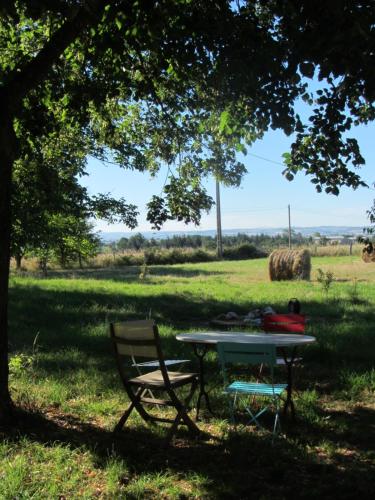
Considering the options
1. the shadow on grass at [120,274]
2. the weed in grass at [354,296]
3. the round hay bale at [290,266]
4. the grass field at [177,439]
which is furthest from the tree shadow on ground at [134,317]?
the round hay bale at [290,266]

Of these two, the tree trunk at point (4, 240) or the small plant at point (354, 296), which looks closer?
the tree trunk at point (4, 240)

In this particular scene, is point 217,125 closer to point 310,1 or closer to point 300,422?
point 310,1

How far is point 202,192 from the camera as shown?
23.5 feet

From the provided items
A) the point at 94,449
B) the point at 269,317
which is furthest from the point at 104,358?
the point at 94,449

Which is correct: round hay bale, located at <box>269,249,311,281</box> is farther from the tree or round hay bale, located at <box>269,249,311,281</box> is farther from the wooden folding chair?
the wooden folding chair

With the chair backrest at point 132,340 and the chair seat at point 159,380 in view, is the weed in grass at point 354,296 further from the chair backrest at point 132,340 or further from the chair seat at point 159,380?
the chair backrest at point 132,340

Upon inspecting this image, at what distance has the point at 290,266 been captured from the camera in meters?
24.5

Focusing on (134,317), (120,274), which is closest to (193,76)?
(134,317)

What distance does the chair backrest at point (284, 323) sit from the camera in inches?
262

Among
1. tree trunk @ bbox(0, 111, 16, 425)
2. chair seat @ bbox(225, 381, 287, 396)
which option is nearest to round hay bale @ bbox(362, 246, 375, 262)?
chair seat @ bbox(225, 381, 287, 396)

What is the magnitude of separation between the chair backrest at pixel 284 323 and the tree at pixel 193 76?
1.56 meters

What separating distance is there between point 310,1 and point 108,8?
2.01 m

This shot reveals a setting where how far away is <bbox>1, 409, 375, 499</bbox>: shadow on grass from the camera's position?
11.9 ft

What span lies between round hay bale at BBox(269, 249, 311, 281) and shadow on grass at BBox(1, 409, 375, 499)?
19.9 m
